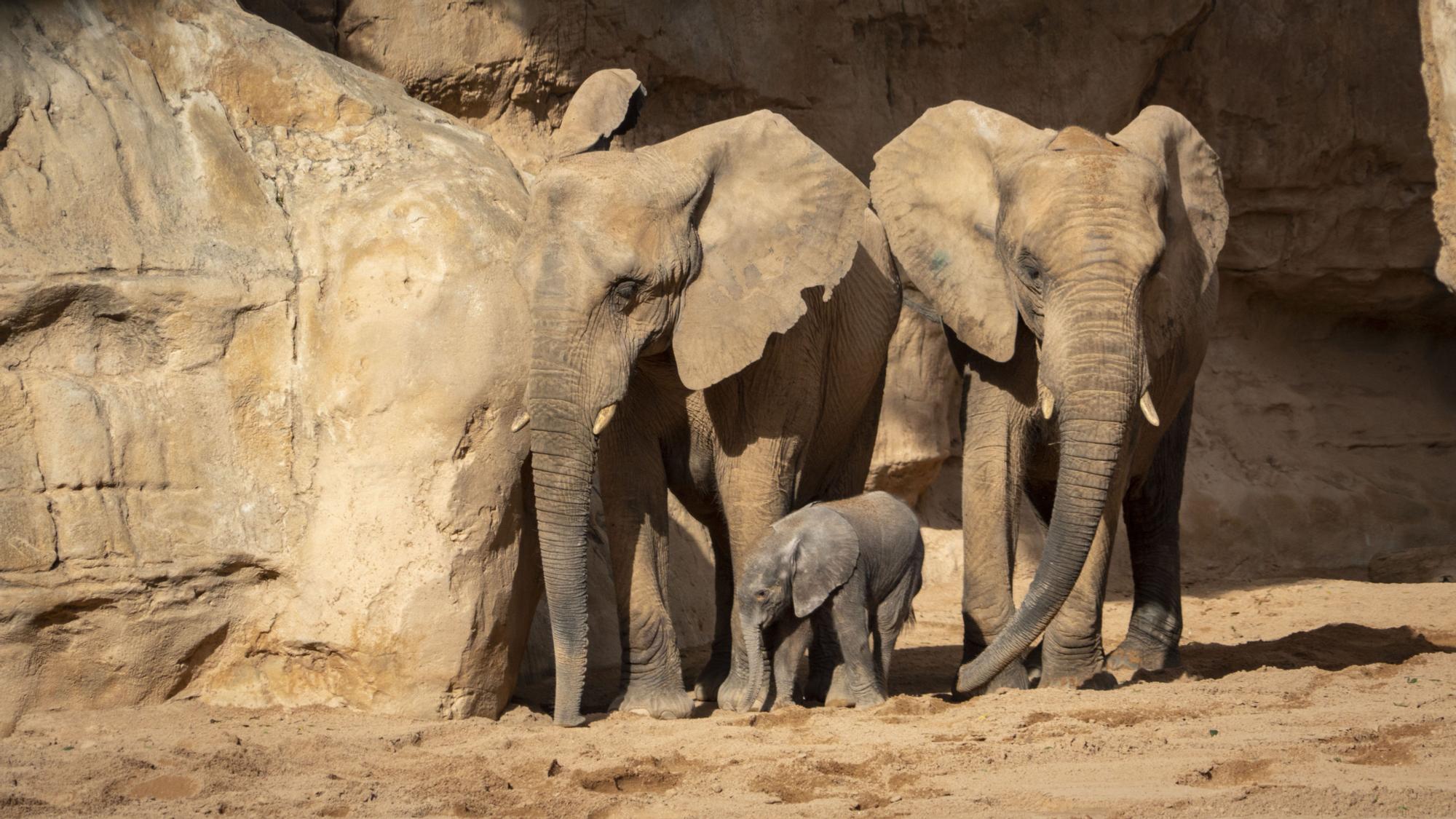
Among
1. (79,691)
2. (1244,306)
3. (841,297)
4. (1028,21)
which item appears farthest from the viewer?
(1244,306)

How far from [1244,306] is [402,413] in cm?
936

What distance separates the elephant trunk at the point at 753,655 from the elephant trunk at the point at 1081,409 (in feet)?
3.13

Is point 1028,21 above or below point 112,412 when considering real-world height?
above

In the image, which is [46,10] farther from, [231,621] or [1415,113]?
Answer: [1415,113]

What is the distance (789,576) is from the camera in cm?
675

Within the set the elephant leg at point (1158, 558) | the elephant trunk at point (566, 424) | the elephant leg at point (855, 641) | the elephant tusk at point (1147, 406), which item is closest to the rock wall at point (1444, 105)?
the elephant leg at point (1158, 558)

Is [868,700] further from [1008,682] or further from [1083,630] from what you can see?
[1083,630]

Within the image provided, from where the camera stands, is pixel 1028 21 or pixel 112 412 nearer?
pixel 112 412

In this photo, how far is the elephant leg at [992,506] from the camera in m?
7.14

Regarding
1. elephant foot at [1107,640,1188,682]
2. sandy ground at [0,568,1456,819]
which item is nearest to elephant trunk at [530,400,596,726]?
sandy ground at [0,568,1456,819]

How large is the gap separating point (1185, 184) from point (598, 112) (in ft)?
8.31

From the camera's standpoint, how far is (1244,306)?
545 inches

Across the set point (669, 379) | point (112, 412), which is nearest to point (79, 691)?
point (112, 412)

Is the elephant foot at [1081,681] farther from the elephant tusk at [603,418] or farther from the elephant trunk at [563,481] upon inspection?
the elephant tusk at [603,418]
